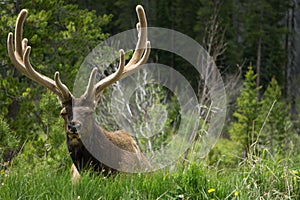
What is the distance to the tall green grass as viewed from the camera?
4.12 metres

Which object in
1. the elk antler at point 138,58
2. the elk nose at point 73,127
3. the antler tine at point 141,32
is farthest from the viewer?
the antler tine at point 141,32

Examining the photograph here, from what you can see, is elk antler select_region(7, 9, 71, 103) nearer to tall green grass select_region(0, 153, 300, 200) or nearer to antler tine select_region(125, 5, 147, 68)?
tall green grass select_region(0, 153, 300, 200)

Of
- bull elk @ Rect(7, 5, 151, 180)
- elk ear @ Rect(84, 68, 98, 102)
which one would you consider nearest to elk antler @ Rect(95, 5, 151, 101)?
bull elk @ Rect(7, 5, 151, 180)

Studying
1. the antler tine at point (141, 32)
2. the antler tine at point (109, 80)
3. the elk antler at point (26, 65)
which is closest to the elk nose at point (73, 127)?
the elk antler at point (26, 65)

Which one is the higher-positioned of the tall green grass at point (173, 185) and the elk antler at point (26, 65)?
the elk antler at point (26, 65)

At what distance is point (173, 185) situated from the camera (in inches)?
170

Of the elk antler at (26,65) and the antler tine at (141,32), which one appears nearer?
the elk antler at (26,65)

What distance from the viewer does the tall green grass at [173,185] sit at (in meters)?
4.12

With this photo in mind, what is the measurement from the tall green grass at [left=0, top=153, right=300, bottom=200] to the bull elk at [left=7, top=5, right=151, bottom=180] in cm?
45

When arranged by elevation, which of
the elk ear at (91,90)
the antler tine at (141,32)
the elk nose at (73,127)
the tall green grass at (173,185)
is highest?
the antler tine at (141,32)

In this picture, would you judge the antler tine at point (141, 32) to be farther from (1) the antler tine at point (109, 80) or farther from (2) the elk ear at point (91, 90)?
(2) the elk ear at point (91, 90)

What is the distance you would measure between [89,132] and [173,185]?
112 cm

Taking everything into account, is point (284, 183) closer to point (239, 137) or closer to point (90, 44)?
point (90, 44)

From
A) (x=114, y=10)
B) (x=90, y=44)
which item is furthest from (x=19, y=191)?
(x=114, y=10)
